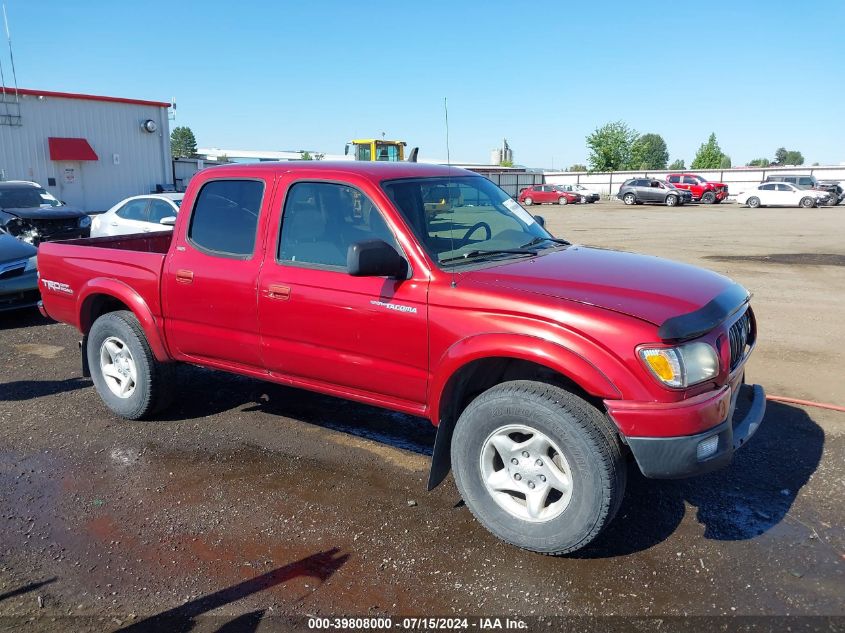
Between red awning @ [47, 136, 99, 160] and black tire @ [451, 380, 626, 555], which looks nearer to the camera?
black tire @ [451, 380, 626, 555]

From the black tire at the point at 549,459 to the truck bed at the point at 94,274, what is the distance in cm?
269

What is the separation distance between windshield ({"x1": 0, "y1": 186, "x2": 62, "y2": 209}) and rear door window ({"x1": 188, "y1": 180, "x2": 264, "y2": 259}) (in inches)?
470

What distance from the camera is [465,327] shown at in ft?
11.9

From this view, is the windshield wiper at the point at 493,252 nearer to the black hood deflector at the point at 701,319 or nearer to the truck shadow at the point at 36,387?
the black hood deflector at the point at 701,319

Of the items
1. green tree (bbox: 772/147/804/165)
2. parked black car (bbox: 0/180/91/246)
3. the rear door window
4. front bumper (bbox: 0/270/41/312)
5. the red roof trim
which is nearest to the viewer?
the rear door window

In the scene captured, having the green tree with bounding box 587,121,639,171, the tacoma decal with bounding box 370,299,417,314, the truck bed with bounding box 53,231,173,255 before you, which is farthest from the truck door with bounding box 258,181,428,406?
the green tree with bounding box 587,121,639,171

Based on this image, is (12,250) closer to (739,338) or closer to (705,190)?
(739,338)

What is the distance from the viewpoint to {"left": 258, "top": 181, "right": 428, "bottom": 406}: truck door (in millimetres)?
3896

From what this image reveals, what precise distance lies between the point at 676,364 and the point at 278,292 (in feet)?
7.78

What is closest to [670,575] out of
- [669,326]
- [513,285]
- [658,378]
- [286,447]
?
[658,378]

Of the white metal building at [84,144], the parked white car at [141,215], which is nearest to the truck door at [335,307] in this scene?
the parked white car at [141,215]

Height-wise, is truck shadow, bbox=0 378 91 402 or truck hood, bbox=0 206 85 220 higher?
truck hood, bbox=0 206 85 220

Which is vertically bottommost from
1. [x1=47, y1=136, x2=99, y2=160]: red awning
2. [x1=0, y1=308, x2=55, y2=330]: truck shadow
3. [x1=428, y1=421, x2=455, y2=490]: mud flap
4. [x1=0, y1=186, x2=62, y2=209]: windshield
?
[x1=0, y1=308, x2=55, y2=330]: truck shadow

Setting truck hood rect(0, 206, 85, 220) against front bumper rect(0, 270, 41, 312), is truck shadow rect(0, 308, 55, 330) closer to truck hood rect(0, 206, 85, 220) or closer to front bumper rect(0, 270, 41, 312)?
front bumper rect(0, 270, 41, 312)
